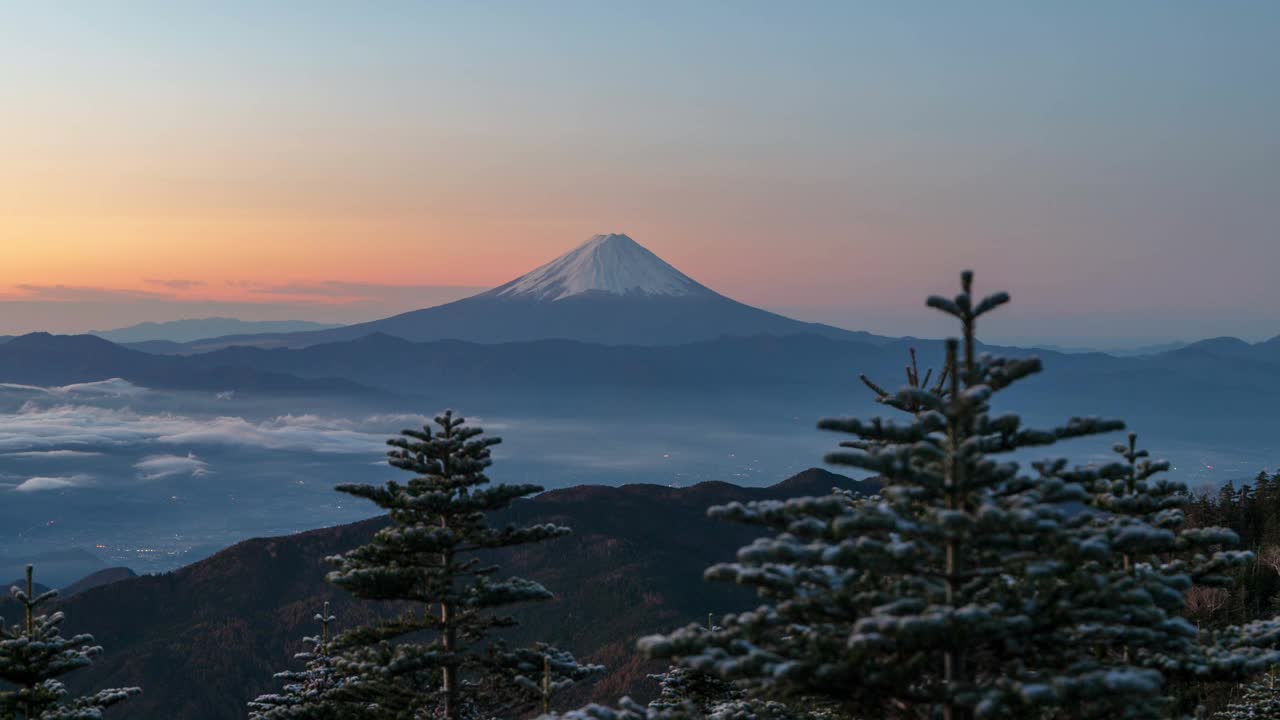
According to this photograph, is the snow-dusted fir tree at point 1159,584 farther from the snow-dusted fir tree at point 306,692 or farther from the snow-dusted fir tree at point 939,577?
the snow-dusted fir tree at point 306,692

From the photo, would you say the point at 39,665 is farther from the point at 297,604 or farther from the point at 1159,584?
the point at 297,604

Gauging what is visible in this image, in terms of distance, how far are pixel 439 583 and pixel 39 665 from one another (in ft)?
27.8

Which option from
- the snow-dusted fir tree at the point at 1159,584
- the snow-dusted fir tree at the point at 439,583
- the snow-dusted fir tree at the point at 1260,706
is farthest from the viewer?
the snow-dusted fir tree at the point at 1260,706

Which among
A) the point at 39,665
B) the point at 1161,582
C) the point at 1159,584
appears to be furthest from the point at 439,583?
the point at 1159,584

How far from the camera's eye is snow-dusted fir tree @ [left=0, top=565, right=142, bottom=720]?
67.3 ft

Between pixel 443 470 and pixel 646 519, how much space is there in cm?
17606

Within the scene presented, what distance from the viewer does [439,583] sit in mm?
20094

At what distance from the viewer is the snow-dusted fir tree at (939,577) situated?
10219 mm

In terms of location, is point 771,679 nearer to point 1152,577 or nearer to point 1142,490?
point 1152,577

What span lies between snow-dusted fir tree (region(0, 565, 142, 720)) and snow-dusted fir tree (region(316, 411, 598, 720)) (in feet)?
17.0

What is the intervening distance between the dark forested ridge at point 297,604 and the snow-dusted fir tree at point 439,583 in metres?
86.8

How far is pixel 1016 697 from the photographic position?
1001cm

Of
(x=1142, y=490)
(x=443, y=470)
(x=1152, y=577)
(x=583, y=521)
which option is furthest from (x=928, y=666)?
(x=583, y=521)

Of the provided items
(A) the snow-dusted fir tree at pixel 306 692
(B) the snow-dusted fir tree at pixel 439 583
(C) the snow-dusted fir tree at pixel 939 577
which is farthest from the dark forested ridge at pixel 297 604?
(C) the snow-dusted fir tree at pixel 939 577
